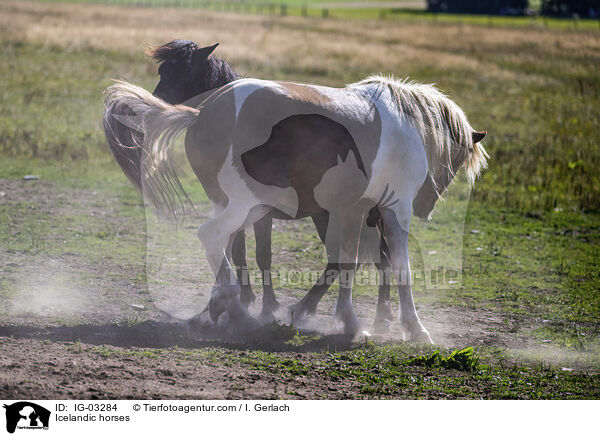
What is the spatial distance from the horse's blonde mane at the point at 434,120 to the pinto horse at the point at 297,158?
0.04 feet

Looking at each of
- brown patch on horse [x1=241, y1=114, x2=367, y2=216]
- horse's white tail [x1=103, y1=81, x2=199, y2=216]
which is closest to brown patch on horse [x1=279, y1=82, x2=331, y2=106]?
brown patch on horse [x1=241, y1=114, x2=367, y2=216]

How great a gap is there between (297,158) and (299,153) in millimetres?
38

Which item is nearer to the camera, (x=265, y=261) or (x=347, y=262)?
(x=347, y=262)

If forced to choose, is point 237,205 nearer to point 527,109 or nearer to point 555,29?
point 527,109

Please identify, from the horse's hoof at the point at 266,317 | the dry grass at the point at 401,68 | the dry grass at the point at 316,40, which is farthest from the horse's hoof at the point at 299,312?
the dry grass at the point at 316,40

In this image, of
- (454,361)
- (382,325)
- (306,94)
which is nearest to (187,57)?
(306,94)

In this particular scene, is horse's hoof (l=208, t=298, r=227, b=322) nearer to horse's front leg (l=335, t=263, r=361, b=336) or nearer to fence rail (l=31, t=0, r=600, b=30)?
horse's front leg (l=335, t=263, r=361, b=336)

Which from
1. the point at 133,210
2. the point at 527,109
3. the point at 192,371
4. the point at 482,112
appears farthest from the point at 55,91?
the point at 192,371

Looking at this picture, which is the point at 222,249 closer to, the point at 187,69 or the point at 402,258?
the point at 402,258

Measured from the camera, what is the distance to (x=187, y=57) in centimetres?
580

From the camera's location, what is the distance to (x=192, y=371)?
4234 millimetres

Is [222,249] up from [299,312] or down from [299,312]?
up

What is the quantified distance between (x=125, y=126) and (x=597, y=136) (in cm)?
1120
